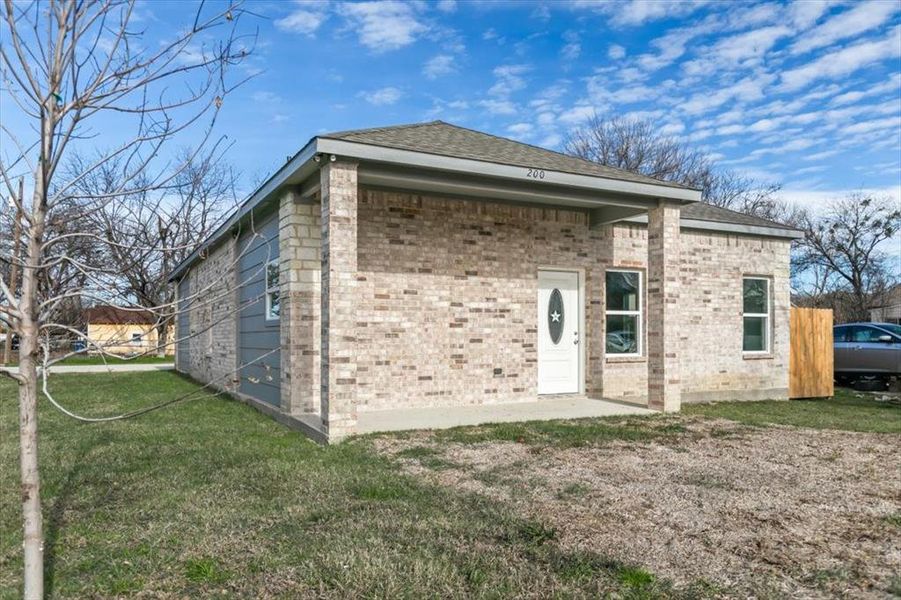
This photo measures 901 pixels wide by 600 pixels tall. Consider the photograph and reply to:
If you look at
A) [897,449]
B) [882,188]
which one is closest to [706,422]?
[897,449]

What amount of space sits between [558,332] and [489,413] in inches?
93.6

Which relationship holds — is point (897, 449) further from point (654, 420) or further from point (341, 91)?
point (341, 91)

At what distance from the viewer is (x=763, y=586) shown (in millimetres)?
3236

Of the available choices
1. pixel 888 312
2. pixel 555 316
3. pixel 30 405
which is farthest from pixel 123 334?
pixel 888 312

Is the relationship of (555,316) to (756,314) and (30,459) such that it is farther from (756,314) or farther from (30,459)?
(30,459)

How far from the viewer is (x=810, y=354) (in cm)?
1278

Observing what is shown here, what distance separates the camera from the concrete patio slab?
8.01 m

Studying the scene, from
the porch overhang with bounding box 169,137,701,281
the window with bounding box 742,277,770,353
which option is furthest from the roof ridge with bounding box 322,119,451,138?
the window with bounding box 742,277,770,353

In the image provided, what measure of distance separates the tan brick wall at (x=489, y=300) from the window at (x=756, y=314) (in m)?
0.39

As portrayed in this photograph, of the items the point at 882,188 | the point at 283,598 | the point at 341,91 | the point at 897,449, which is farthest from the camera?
the point at 882,188

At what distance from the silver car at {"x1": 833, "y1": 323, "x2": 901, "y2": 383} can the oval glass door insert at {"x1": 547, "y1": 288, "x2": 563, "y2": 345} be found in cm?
884

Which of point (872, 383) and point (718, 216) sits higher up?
point (718, 216)

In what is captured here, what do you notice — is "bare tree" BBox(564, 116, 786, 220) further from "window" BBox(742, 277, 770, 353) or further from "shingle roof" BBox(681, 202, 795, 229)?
"window" BBox(742, 277, 770, 353)

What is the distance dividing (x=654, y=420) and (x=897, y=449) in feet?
9.15
